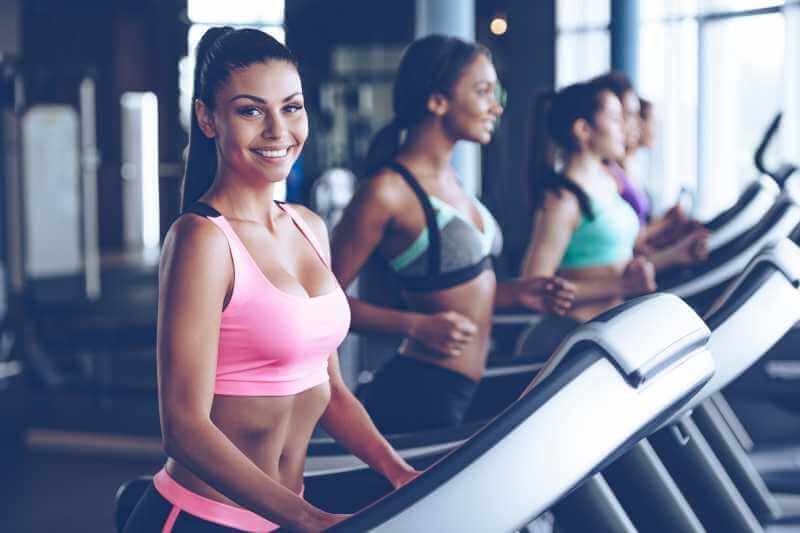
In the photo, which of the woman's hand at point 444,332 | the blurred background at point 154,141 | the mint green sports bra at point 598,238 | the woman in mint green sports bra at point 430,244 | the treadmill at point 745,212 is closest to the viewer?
the woman's hand at point 444,332

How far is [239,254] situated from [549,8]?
281 inches

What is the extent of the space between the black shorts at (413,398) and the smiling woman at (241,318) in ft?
2.27

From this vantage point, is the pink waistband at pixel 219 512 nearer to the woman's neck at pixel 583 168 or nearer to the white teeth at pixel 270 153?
the white teeth at pixel 270 153

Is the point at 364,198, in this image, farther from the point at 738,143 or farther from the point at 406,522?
the point at 738,143

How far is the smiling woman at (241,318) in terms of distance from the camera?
1.24 m

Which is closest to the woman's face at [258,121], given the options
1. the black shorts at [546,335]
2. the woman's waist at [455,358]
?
the woman's waist at [455,358]

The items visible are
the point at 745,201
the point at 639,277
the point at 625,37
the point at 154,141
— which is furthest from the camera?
the point at 154,141

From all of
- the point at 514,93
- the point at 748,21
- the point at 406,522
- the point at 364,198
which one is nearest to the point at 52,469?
the point at 364,198

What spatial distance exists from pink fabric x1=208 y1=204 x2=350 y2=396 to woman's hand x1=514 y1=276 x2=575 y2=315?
0.99m

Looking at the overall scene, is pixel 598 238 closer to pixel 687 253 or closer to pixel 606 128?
pixel 606 128

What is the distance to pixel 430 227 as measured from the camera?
7.16ft

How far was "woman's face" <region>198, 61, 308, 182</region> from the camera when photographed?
1.37 meters

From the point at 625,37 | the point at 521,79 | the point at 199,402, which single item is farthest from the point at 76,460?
the point at 521,79

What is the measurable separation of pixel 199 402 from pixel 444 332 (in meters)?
0.89
